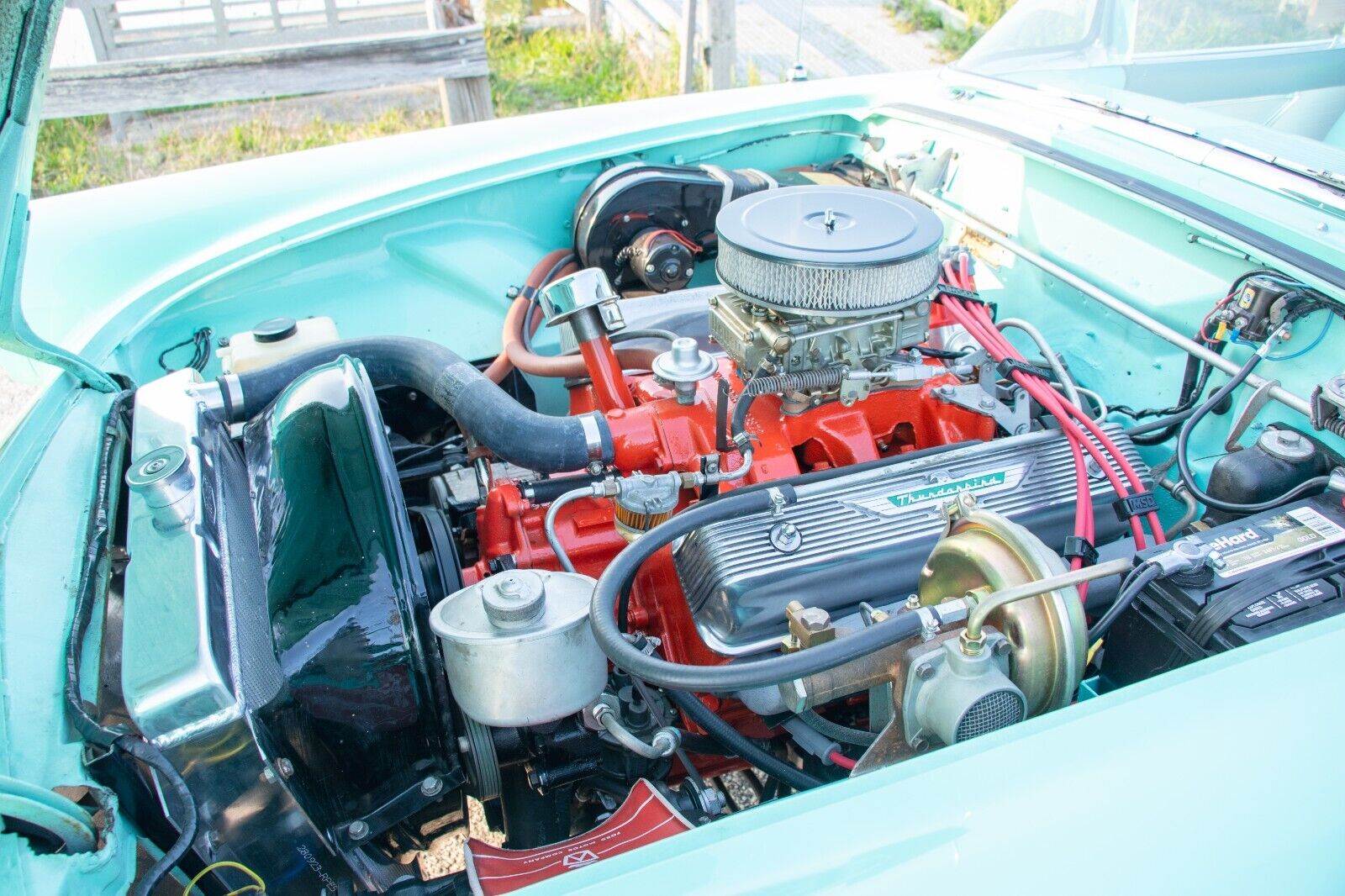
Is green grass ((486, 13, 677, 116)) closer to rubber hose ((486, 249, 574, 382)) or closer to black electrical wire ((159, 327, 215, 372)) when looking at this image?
rubber hose ((486, 249, 574, 382))

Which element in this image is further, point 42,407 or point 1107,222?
point 1107,222

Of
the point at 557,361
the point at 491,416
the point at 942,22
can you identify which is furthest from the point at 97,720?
the point at 942,22

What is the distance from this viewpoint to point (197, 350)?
202 cm

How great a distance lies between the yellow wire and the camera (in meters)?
0.95

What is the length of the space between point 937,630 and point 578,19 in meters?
7.86

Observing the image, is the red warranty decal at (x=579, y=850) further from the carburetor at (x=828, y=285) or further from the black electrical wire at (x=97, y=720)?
the carburetor at (x=828, y=285)

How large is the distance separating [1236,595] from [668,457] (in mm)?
907

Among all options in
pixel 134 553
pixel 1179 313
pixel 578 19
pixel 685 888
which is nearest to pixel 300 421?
pixel 134 553

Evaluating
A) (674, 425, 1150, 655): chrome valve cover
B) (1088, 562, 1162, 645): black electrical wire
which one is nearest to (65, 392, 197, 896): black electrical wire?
(674, 425, 1150, 655): chrome valve cover

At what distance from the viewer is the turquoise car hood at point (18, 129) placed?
3.61 ft

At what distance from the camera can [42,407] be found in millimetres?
1404

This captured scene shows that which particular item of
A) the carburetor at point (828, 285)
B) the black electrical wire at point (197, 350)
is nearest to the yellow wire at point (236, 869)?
the carburetor at point (828, 285)

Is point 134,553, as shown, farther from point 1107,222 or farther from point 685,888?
point 1107,222

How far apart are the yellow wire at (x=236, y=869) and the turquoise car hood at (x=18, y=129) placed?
854 millimetres
